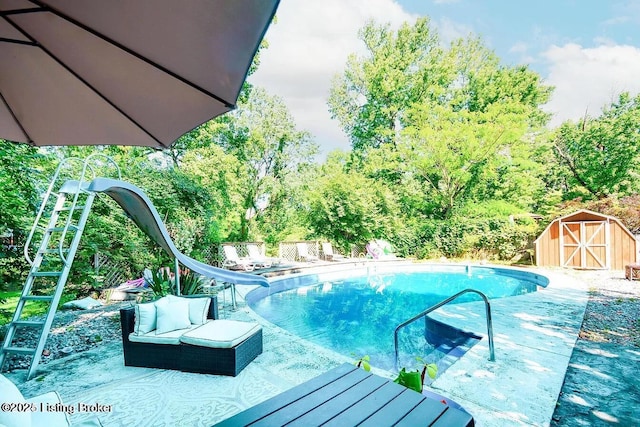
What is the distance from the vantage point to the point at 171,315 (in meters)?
3.79

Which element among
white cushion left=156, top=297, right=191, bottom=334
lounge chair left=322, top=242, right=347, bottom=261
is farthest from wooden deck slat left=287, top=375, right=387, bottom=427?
lounge chair left=322, top=242, right=347, bottom=261

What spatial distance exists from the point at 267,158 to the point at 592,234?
14.8m

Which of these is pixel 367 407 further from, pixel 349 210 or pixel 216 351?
pixel 349 210

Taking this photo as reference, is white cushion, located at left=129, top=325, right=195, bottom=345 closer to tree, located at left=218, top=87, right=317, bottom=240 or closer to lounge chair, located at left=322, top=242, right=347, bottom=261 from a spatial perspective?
lounge chair, located at left=322, top=242, right=347, bottom=261

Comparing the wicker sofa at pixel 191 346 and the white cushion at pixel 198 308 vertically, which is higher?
the white cushion at pixel 198 308

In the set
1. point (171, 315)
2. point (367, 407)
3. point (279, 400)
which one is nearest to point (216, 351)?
point (171, 315)

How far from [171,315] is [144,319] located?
287 millimetres

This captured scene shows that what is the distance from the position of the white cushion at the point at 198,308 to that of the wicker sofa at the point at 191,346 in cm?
23

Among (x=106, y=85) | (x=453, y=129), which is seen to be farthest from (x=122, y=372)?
(x=453, y=129)

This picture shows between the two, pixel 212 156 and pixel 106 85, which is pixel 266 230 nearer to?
pixel 212 156

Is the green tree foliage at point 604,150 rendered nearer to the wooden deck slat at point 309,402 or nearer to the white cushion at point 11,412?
the wooden deck slat at point 309,402

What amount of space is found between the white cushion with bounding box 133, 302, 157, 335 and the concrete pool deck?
Result: 425mm

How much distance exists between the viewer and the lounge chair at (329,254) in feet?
48.8

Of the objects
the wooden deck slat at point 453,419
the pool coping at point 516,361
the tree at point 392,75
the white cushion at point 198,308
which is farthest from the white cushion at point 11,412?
the tree at point 392,75
